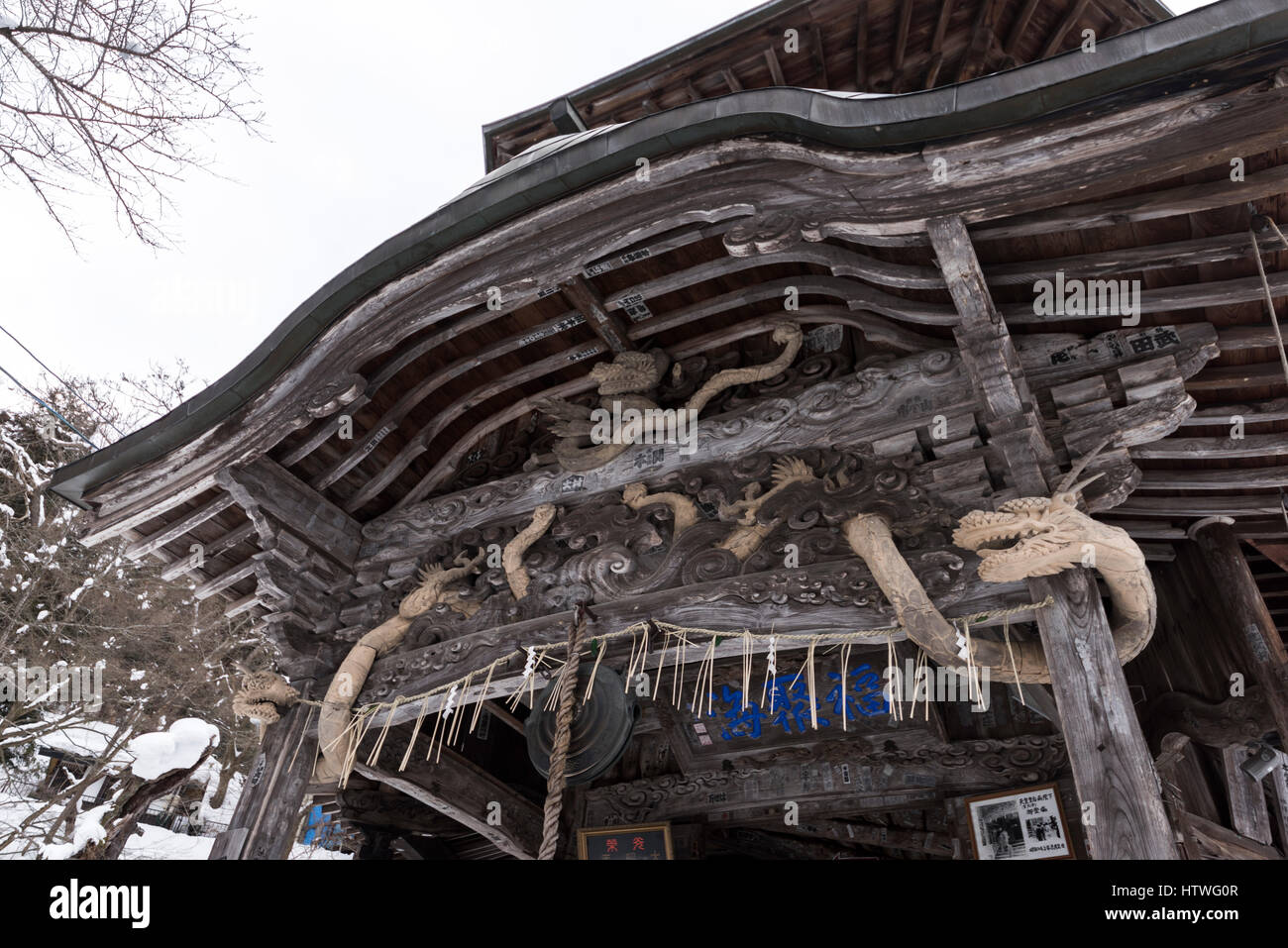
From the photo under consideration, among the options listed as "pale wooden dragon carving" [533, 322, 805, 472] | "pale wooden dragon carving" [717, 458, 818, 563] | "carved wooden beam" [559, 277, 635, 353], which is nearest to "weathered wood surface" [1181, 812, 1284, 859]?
"pale wooden dragon carving" [717, 458, 818, 563]

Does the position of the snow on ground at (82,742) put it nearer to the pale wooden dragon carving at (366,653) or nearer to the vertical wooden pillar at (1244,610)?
the pale wooden dragon carving at (366,653)

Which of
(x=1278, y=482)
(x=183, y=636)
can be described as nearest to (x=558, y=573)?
(x=1278, y=482)

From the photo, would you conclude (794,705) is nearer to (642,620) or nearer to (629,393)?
(642,620)

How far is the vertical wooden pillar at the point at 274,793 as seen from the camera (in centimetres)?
571

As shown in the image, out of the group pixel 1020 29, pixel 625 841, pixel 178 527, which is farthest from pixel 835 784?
pixel 1020 29

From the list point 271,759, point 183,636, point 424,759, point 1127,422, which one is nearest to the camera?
point 1127,422

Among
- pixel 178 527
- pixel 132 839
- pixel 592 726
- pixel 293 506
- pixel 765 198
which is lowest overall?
pixel 592 726

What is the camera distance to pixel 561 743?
171 inches

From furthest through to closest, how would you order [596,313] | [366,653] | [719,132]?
[366,653] < [596,313] < [719,132]

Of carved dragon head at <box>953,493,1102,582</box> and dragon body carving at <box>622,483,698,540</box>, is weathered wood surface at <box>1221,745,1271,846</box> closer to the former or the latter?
carved dragon head at <box>953,493,1102,582</box>

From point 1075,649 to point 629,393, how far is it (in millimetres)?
3274

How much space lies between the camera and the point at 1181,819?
19.3 feet
